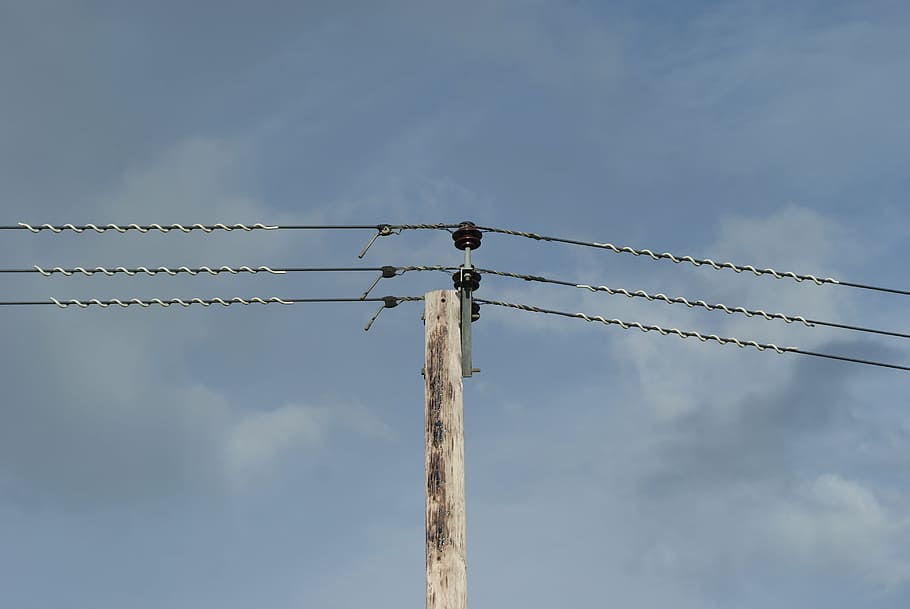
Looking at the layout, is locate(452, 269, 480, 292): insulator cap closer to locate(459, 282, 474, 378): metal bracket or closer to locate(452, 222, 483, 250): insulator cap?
locate(459, 282, 474, 378): metal bracket

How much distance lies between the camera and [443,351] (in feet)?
36.1

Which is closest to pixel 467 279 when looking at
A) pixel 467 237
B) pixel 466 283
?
pixel 466 283

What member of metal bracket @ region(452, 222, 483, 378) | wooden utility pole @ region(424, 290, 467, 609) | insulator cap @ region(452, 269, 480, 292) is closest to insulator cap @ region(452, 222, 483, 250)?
metal bracket @ region(452, 222, 483, 378)

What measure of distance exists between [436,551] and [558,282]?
2.91m

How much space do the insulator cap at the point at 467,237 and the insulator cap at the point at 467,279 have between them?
0.30 metres

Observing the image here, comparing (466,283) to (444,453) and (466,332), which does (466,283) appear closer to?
(466,332)

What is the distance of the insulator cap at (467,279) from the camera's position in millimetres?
11609

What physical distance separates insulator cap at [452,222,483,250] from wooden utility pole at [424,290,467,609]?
2.41ft

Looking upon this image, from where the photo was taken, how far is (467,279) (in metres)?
11.6

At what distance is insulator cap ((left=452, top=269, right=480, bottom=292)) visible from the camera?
11609mm

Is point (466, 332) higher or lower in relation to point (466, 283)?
lower

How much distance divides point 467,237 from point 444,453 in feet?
6.99

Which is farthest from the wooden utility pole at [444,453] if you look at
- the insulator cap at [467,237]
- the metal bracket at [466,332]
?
the insulator cap at [467,237]

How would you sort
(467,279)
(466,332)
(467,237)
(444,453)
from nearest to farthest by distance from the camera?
(444,453) < (466,332) < (467,279) < (467,237)
